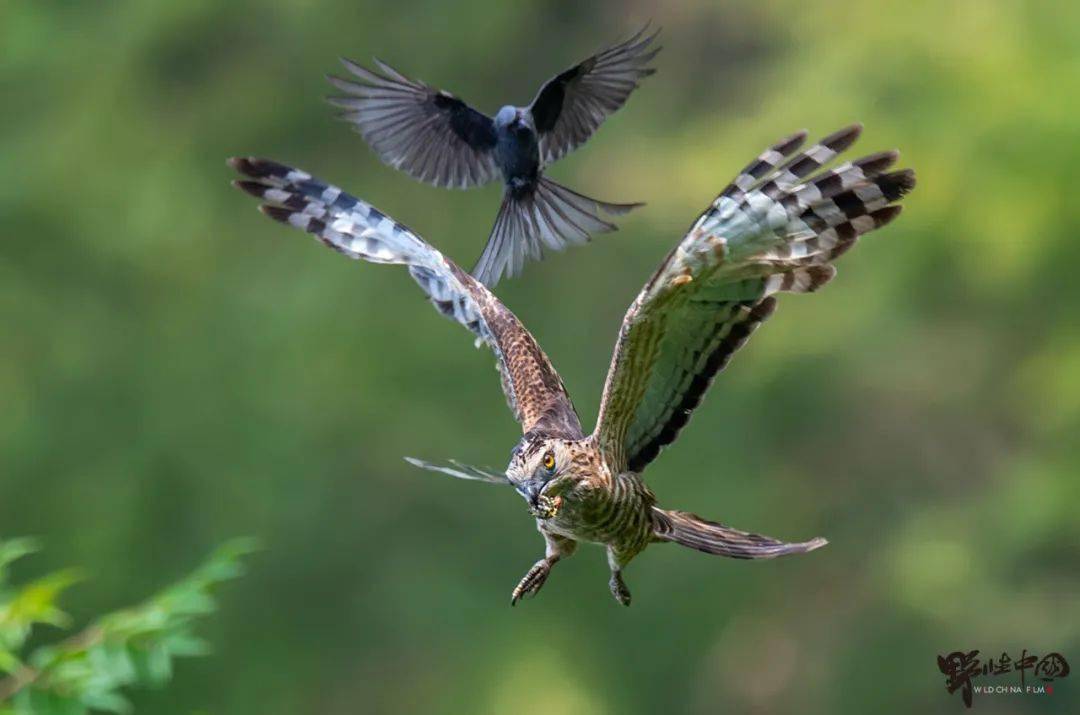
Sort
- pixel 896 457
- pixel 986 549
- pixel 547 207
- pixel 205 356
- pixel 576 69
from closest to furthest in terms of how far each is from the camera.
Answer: pixel 547 207 → pixel 576 69 → pixel 986 549 → pixel 896 457 → pixel 205 356

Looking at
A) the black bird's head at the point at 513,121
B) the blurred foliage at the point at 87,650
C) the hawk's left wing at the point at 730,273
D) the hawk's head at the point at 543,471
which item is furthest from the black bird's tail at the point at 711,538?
the blurred foliage at the point at 87,650

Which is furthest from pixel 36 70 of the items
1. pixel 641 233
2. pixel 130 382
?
pixel 641 233

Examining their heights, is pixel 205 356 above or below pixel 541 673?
above

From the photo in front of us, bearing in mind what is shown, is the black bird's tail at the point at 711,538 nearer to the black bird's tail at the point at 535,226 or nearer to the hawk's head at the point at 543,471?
the hawk's head at the point at 543,471

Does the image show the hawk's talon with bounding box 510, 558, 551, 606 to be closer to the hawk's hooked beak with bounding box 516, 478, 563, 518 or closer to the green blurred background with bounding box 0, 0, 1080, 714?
the hawk's hooked beak with bounding box 516, 478, 563, 518

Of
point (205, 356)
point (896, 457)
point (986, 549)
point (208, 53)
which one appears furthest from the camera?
point (208, 53)

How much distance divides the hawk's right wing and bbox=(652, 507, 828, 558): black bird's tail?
216mm

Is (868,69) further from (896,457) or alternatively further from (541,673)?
(541,673)

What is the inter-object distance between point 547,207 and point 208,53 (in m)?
10.1

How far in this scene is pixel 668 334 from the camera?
8.97ft

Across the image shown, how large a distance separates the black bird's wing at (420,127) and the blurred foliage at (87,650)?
885 millimetres

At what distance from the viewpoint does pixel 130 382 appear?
463 inches

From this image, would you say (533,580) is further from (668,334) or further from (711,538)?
(668,334)

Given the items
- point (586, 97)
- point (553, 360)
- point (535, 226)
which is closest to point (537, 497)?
point (535, 226)
